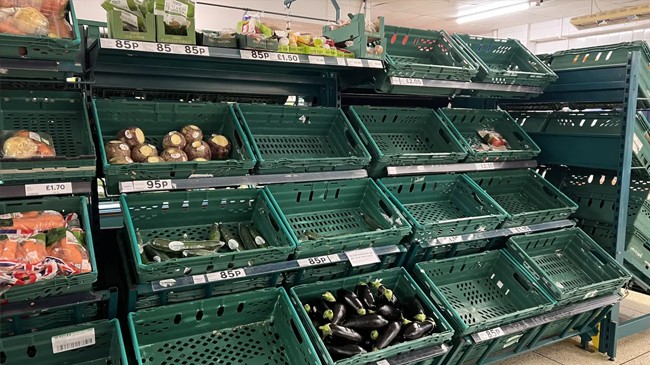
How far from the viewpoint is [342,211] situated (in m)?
2.75

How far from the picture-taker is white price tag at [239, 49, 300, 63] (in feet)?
7.27

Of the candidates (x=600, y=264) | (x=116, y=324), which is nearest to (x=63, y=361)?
(x=116, y=324)

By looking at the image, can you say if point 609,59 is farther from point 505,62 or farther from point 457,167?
point 457,167

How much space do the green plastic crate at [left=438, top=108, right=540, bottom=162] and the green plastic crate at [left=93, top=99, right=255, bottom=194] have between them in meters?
1.47

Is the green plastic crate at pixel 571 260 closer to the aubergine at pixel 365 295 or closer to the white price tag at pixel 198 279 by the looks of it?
the aubergine at pixel 365 295

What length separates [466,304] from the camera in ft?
9.02

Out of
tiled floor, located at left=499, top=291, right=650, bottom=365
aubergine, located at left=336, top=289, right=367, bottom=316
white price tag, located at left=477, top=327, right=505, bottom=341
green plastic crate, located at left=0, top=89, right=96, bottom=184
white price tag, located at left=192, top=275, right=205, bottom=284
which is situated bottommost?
tiled floor, located at left=499, top=291, right=650, bottom=365

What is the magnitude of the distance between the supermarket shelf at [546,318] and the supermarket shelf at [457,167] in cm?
93

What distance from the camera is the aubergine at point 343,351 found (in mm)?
2111

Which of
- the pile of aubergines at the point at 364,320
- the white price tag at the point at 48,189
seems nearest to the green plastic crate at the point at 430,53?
the pile of aubergines at the point at 364,320

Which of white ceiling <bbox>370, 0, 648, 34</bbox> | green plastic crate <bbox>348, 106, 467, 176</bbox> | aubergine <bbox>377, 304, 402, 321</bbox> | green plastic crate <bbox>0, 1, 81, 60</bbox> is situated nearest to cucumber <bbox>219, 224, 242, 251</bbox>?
aubergine <bbox>377, 304, 402, 321</bbox>

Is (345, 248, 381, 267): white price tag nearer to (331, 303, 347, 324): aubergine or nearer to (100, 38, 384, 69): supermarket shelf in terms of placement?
(331, 303, 347, 324): aubergine

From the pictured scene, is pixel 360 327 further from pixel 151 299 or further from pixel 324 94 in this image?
pixel 324 94

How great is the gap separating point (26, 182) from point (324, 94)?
5.85 feet
